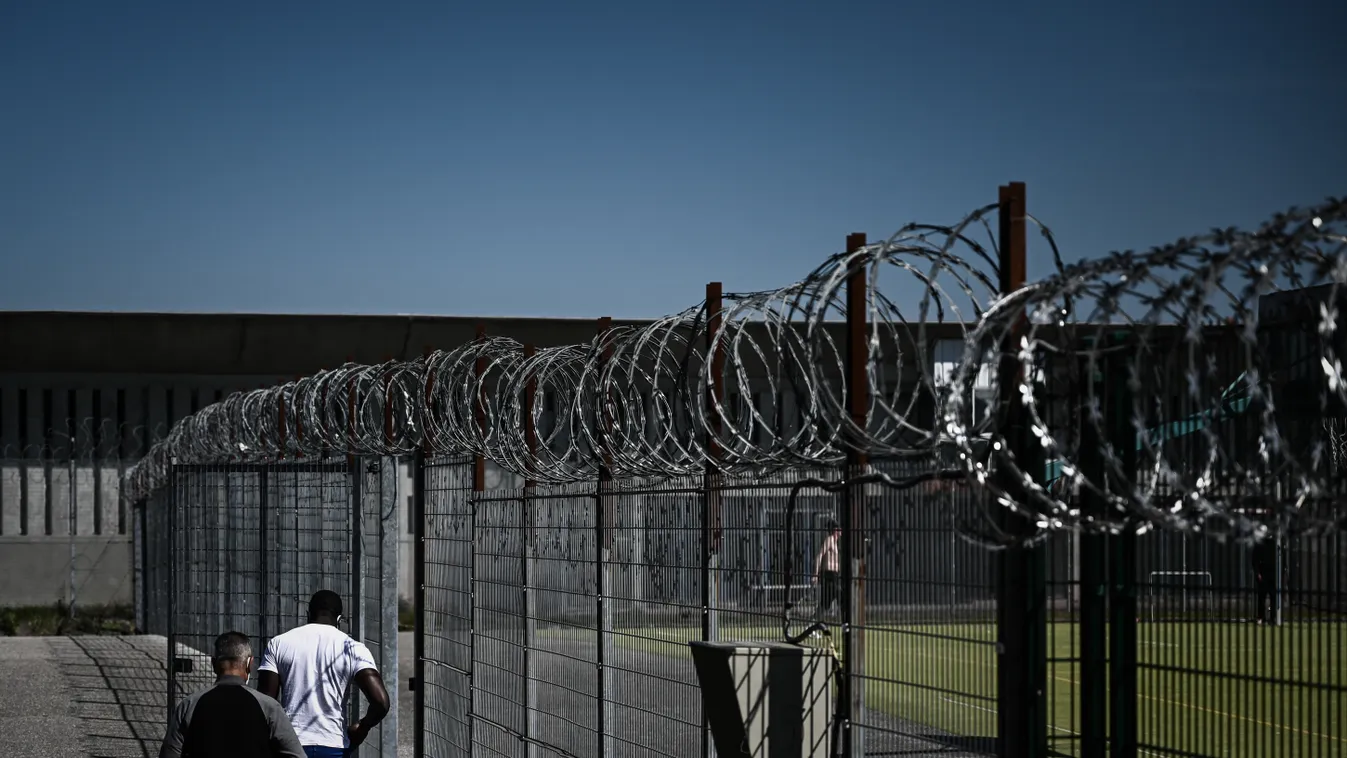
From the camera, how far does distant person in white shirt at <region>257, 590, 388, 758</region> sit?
9.15 m

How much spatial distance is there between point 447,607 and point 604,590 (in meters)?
3.27

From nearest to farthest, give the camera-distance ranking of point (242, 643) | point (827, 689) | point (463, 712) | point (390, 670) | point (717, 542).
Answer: point (827, 689) → point (717, 542) → point (242, 643) → point (463, 712) → point (390, 670)

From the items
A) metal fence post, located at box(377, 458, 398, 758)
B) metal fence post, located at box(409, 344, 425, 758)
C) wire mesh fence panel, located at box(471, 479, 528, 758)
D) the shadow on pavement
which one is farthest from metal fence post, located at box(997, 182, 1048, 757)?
the shadow on pavement

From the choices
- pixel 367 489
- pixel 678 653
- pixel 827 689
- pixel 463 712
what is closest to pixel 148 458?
pixel 367 489

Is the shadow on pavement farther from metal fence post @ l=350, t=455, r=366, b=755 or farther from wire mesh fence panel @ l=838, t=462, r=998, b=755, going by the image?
wire mesh fence panel @ l=838, t=462, r=998, b=755

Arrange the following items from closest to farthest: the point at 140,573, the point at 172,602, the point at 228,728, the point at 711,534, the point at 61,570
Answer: the point at 711,534 < the point at 228,728 < the point at 172,602 < the point at 140,573 < the point at 61,570

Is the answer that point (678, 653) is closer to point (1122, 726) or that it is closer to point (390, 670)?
point (1122, 726)

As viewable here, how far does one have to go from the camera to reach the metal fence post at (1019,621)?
4863 mm

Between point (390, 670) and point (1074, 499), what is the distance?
7261 mm

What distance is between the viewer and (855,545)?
5.74m

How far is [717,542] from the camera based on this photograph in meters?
6.83

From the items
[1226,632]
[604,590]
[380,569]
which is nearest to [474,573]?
[380,569]

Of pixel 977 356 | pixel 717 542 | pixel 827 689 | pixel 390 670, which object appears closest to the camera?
pixel 977 356

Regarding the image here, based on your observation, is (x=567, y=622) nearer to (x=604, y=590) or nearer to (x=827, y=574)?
(x=604, y=590)
